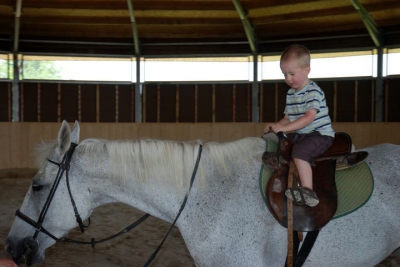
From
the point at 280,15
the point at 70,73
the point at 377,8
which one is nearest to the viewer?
the point at 377,8

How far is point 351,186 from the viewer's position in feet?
7.55

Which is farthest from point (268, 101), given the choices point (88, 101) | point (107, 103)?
point (88, 101)

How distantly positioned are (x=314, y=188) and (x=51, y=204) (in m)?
1.47

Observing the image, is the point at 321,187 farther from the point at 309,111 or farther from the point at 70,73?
the point at 70,73

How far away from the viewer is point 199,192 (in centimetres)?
225

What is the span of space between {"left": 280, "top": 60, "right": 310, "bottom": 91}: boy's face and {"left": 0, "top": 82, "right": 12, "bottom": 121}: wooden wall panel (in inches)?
446

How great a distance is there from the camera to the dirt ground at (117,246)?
4410 millimetres

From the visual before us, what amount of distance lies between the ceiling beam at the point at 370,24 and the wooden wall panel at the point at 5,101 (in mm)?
9790

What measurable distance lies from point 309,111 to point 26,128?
9731 mm

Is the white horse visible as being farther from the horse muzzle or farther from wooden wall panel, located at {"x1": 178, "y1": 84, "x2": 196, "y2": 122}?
wooden wall panel, located at {"x1": 178, "y1": 84, "x2": 196, "y2": 122}

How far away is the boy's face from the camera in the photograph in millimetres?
2281

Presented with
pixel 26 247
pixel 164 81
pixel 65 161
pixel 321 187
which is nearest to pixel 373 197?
pixel 321 187

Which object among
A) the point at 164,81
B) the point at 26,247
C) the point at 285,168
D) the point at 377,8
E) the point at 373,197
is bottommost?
the point at 26,247

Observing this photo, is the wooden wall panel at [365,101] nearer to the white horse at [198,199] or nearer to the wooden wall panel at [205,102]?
the wooden wall panel at [205,102]
